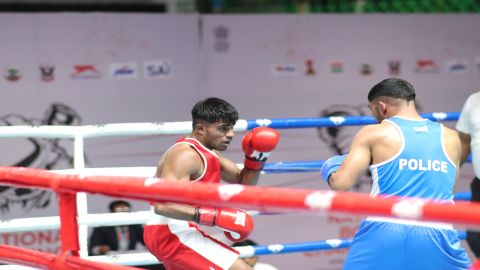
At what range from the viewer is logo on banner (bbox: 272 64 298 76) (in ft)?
19.3

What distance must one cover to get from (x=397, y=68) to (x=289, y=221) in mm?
1441

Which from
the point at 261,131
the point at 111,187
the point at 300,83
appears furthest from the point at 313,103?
the point at 111,187

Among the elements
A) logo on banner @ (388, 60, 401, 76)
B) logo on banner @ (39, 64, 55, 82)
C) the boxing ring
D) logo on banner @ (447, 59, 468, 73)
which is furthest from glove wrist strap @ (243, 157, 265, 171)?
logo on banner @ (447, 59, 468, 73)

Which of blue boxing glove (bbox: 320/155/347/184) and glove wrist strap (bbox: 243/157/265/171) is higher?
blue boxing glove (bbox: 320/155/347/184)

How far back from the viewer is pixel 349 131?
6.13m

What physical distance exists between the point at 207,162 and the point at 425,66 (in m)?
3.69

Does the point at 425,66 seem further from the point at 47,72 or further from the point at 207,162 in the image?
the point at 207,162

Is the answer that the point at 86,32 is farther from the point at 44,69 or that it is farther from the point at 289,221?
the point at 289,221

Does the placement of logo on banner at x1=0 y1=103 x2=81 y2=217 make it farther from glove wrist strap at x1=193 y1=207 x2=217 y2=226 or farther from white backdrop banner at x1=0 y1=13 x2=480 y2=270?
glove wrist strap at x1=193 y1=207 x2=217 y2=226

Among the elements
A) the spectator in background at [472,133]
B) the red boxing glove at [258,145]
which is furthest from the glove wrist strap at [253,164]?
the spectator in background at [472,133]

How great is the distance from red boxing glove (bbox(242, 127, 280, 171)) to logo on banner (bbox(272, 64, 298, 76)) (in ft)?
9.01

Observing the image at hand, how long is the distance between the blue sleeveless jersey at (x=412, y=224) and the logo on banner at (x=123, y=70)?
321cm

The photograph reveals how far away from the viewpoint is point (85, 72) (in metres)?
5.52

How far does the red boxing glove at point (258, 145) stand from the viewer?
3029 millimetres
